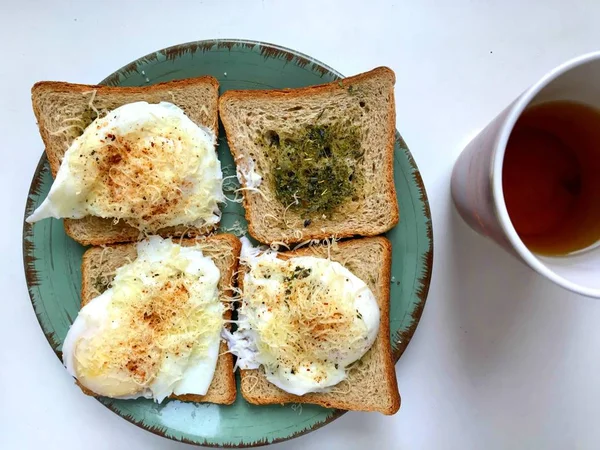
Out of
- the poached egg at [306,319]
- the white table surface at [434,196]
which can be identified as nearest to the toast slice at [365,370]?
the poached egg at [306,319]

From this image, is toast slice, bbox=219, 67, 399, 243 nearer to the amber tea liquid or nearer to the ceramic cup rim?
the amber tea liquid

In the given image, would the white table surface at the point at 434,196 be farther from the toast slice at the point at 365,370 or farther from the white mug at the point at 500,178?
the white mug at the point at 500,178

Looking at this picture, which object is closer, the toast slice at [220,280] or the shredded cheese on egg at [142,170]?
the shredded cheese on egg at [142,170]

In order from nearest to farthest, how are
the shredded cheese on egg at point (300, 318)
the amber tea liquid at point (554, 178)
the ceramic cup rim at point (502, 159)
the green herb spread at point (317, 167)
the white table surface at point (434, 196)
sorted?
the ceramic cup rim at point (502, 159) → the amber tea liquid at point (554, 178) → the shredded cheese on egg at point (300, 318) → the green herb spread at point (317, 167) → the white table surface at point (434, 196)

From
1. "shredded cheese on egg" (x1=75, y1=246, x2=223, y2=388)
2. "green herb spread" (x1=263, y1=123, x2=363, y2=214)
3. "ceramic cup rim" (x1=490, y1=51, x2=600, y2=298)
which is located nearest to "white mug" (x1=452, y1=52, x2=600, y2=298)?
"ceramic cup rim" (x1=490, y1=51, x2=600, y2=298)

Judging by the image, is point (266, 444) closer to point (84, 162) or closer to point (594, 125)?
point (84, 162)

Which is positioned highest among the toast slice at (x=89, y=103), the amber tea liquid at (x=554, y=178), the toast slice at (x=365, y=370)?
the toast slice at (x=89, y=103)
